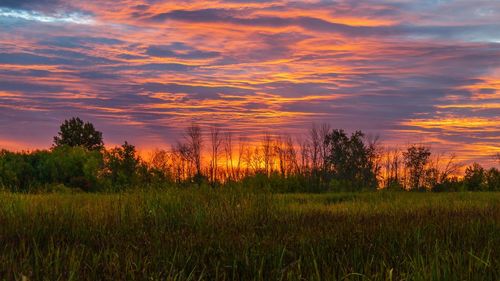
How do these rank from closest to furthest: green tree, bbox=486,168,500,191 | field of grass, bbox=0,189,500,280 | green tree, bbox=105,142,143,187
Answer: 1. field of grass, bbox=0,189,500,280
2. green tree, bbox=105,142,143,187
3. green tree, bbox=486,168,500,191

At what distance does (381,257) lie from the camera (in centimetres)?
479

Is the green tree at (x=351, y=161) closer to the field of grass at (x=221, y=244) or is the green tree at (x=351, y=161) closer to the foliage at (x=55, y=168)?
the foliage at (x=55, y=168)

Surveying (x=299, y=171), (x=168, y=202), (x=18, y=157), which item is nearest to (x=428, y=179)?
(x=299, y=171)

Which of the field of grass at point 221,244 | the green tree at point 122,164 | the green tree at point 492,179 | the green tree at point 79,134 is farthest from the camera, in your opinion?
the green tree at point 79,134

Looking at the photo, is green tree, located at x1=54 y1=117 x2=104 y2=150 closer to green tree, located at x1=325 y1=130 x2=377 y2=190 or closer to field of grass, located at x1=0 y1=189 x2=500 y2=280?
green tree, located at x1=325 y1=130 x2=377 y2=190

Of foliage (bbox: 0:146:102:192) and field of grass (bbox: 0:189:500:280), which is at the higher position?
foliage (bbox: 0:146:102:192)

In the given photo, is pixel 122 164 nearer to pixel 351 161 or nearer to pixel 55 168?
→ pixel 55 168

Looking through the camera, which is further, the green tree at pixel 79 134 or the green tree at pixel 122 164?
the green tree at pixel 79 134

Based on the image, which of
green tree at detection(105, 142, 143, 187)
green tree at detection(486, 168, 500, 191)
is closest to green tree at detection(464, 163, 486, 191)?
green tree at detection(486, 168, 500, 191)

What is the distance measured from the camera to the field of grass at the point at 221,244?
3887 mm

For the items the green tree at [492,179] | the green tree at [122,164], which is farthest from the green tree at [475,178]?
the green tree at [122,164]

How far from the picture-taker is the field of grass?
3887 mm

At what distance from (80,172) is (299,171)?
433 inches

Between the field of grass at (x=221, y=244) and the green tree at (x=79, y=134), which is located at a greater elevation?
the green tree at (x=79, y=134)
